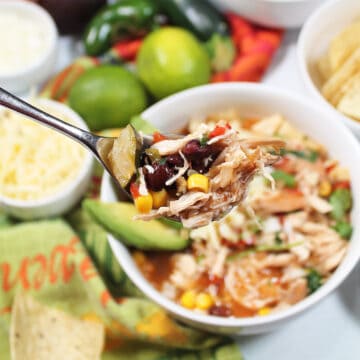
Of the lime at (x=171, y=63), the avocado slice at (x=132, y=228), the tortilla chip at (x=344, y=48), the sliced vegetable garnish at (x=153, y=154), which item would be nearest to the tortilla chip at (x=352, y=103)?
the tortilla chip at (x=344, y=48)

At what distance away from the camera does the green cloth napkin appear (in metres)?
1.92

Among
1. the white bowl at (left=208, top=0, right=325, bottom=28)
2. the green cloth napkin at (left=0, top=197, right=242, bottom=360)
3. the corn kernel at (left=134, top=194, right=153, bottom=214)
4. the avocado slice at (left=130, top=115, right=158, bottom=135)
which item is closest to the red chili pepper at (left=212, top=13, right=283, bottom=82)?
the white bowl at (left=208, top=0, right=325, bottom=28)

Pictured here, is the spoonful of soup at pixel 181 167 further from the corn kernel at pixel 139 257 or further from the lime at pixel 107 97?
the lime at pixel 107 97

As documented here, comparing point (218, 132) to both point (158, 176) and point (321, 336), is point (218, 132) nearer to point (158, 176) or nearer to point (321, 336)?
point (158, 176)

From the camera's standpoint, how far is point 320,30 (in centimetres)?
219

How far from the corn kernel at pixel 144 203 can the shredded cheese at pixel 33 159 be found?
0.64 meters

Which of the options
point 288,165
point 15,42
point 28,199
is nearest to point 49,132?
point 28,199

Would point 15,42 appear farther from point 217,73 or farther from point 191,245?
point 191,245

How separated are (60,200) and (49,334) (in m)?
0.40

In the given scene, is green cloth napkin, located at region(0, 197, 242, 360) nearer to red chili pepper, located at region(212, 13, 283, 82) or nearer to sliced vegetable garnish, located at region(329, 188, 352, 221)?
sliced vegetable garnish, located at region(329, 188, 352, 221)

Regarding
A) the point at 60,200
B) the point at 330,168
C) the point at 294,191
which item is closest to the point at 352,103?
the point at 330,168

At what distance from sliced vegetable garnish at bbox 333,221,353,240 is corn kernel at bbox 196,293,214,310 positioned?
0.40 m

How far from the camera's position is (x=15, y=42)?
2.42 metres

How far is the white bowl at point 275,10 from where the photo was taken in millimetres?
2236
